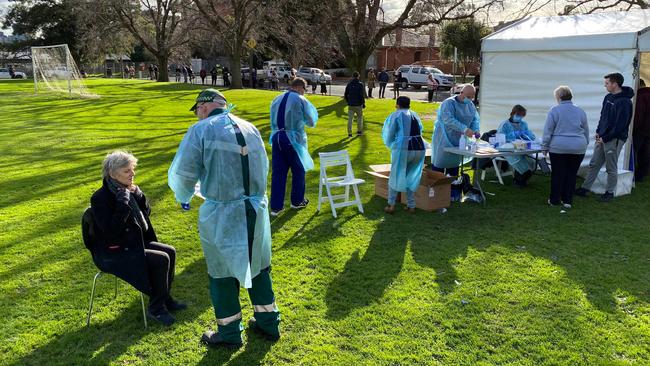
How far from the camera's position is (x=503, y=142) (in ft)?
24.9

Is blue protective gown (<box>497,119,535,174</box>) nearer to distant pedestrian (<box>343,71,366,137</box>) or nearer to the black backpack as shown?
distant pedestrian (<box>343,71,366,137</box>)

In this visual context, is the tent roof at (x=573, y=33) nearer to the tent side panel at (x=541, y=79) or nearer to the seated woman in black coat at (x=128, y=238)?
the tent side panel at (x=541, y=79)

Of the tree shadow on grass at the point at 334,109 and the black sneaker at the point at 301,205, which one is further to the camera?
the tree shadow on grass at the point at 334,109

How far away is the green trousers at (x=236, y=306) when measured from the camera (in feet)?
11.5

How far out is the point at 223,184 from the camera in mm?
3273

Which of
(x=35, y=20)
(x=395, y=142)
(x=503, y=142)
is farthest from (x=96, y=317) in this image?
(x=35, y=20)

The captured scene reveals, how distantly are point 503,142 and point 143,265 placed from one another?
5.75 meters

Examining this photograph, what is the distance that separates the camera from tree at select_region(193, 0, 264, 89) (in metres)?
27.8

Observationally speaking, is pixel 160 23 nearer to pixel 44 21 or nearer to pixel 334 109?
pixel 44 21

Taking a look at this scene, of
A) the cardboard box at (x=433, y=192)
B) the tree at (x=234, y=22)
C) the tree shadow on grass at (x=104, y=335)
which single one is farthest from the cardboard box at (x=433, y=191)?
the tree at (x=234, y=22)

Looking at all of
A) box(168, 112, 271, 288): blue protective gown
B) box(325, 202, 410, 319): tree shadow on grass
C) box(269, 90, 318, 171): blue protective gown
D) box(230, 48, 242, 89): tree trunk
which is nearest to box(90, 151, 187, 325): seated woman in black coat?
box(168, 112, 271, 288): blue protective gown

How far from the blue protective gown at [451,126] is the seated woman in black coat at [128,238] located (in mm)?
4749

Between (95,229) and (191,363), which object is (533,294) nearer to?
(191,363)

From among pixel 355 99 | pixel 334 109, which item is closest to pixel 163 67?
pixel 334 109
